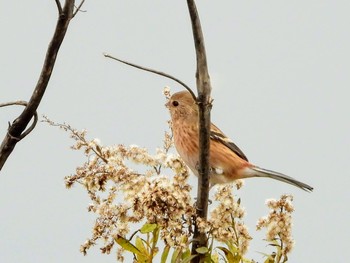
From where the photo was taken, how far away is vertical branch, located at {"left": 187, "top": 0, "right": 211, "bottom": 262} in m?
1.49

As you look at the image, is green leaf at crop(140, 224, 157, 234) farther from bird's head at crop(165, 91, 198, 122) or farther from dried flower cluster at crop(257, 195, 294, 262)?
bird's head at crop(165, 91, 198, 122)

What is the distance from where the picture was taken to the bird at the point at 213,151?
2.59 m

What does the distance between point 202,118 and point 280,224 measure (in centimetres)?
44

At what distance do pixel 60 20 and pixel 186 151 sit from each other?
3.83ft

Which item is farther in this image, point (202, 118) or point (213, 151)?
point (213, 151)

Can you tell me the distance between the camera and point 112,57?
1.52 meters

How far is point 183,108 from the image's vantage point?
2.87 meters

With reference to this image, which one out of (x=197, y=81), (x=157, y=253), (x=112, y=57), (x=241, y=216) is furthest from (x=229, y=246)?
(x=112, y=57)

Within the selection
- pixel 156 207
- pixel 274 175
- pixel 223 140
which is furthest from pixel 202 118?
pixel 223 140

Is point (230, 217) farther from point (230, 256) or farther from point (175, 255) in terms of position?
point (175, 255)

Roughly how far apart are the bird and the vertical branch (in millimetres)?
718

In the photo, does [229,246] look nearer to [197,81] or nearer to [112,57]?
[197,81]

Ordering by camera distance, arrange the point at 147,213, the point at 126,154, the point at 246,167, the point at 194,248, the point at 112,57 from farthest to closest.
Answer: the point at 246,167 < the point at 126,154 < the point at 194,248 < the point at 147,213 < the point at 112,57

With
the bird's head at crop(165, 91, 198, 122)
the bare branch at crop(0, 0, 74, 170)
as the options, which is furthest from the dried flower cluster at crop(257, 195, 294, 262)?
the bird's head at crop(165, 91, 198, 122)
